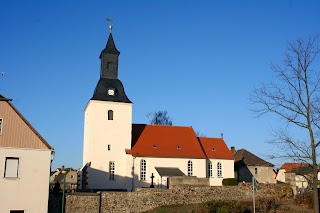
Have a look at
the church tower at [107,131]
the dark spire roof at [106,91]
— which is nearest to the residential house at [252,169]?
the church tower at [107,131]

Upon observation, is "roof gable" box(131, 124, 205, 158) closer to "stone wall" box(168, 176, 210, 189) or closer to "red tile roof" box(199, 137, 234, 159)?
"red tile roof" box(199, 137, 234, 159)

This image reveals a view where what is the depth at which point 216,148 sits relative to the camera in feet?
145

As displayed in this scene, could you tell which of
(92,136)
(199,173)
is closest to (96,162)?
(92,136)

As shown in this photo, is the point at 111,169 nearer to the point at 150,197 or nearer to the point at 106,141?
the point at 106,141

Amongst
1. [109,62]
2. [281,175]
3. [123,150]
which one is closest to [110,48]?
[109,62]

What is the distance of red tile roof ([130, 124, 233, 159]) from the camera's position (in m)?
39.9

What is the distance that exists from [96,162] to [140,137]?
591 centimetres

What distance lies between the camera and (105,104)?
→ 39.2 metres

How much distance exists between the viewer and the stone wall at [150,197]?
84.1ft

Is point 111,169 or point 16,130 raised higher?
point 16,130

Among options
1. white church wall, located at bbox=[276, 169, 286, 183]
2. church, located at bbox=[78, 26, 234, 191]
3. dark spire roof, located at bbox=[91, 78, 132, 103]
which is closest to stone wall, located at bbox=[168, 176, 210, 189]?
church, located at bbox=[78, 26, 234, 191]

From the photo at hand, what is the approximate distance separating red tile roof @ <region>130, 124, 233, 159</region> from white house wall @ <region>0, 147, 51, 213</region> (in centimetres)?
1535

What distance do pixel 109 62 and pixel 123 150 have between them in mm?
9628

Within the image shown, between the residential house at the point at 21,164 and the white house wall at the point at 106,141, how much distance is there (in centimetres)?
1386
